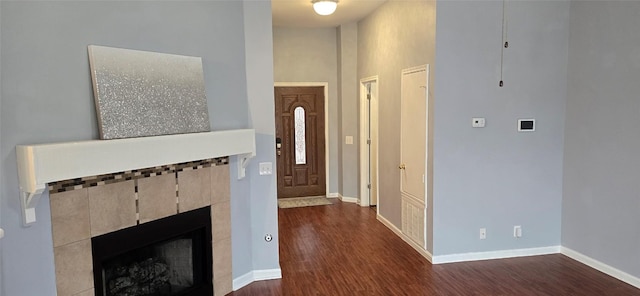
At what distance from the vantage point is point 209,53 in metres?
3.29

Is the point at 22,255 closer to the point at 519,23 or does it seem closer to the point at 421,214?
the point at 421,214

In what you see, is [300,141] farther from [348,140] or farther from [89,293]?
[89,293]

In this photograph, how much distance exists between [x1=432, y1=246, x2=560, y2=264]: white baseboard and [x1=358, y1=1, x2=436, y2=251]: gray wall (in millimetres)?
470

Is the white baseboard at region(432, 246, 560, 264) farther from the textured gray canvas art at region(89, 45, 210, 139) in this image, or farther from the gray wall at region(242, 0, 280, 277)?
the textured gray canvas art at region(89, 45, 210, 139)

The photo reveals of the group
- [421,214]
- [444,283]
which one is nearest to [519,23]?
[421,214]

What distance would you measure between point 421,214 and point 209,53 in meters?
2.77

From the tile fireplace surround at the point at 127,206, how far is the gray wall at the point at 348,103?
12.1 feet

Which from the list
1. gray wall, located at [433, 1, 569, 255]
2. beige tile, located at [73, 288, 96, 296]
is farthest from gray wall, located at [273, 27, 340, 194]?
beige tile, located at [73, 288, 96, 296]

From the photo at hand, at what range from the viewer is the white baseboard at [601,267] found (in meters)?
3.66

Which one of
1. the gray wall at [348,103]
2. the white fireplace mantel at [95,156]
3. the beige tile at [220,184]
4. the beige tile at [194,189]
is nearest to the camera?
the white fireplace mantel at [95,156]

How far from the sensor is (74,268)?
2.42m

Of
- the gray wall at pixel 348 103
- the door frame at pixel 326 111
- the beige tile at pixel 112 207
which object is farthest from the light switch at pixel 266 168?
the door frame at pixel 326 111

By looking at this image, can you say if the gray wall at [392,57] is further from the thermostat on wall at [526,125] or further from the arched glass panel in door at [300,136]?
the arched glass panel in door at [300,136]

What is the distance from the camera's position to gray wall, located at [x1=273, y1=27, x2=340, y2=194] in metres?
6.94
